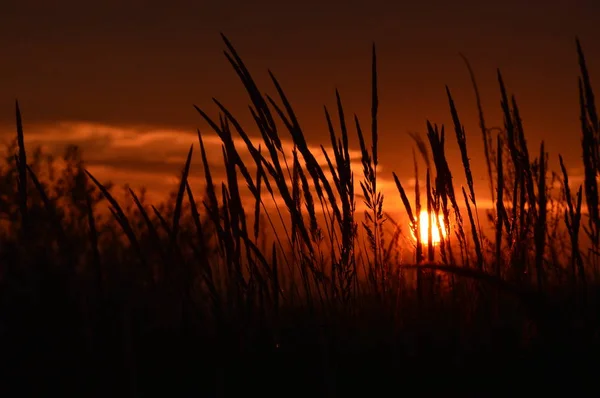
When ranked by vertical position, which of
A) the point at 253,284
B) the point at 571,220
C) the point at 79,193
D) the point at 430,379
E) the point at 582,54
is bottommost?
the point at 430,379

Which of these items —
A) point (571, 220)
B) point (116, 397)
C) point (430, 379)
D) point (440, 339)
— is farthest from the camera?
point (571, 220)

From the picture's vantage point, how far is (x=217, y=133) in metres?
2.01

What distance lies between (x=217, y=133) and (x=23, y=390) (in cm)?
83

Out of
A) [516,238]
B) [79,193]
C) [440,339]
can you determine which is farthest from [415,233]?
[79,193]

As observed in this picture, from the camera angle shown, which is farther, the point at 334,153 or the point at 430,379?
the point at 334,153

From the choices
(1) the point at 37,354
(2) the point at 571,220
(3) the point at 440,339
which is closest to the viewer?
(1) the point at 37,354

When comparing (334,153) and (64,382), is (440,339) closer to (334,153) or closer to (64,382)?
(334,153)

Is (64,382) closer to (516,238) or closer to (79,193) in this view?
(79,193)

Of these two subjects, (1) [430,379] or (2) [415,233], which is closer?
(1) [430,379]

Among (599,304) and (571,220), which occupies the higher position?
(571,220)

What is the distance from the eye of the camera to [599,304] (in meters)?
2.32

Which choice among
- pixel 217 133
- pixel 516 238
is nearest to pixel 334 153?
pixel 217 133

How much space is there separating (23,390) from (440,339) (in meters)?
1.08

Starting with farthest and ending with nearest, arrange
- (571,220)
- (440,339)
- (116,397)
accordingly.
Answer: (571,220) < (440,339) < (116,397)
